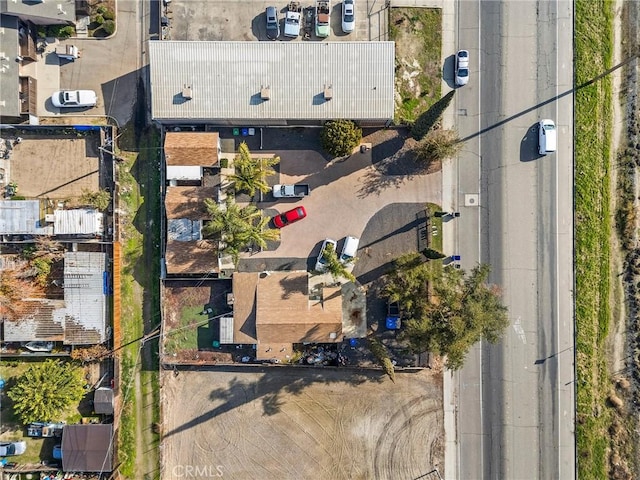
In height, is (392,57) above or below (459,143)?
above

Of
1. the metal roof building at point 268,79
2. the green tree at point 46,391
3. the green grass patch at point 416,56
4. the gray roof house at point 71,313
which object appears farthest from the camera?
the green grass patch at point 416,56

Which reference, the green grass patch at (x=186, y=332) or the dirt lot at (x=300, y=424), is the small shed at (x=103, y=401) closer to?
the dirt lot at (x=300, y=424)

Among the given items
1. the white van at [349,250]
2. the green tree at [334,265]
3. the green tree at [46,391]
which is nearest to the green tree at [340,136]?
the white van at [349,250]

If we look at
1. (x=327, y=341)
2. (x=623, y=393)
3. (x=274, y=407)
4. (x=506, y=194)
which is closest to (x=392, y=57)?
(x=506, y=194)

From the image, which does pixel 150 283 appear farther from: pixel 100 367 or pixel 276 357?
pixel 276 357

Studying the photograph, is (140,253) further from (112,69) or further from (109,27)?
(109,27)

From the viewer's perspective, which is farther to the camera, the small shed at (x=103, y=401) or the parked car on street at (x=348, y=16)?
the parked car on street at (x=348, y=16)

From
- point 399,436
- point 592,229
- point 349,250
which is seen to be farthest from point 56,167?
point 592,229
